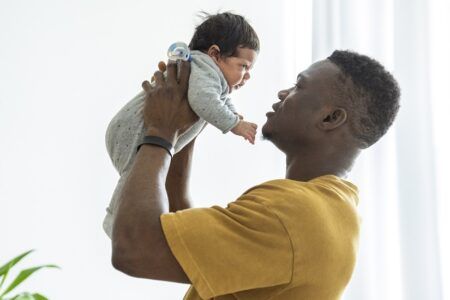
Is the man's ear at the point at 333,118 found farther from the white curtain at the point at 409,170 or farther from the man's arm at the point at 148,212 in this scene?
the white curtain at the point at 409,170

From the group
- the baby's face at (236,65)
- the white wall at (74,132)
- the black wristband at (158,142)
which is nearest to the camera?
the black wristband at (158,142)

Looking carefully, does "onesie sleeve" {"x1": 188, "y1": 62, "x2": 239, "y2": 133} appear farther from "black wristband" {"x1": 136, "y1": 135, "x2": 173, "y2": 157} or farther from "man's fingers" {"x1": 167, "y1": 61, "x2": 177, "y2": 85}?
"black wristband" {"x1": 136, "y1": 135, "x2": 173, "y2": 157}

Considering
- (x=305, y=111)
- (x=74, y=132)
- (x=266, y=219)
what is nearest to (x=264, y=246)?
(x=266, y=219)

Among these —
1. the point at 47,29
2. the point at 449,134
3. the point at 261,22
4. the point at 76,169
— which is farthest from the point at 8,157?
the point at 449,134

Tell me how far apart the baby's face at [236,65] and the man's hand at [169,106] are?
0.12 meters

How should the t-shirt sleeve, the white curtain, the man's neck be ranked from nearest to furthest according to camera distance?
the t-shirt sleeve
the man's neck
the white curtain

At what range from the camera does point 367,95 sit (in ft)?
4.48

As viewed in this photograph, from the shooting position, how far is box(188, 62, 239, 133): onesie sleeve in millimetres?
1351

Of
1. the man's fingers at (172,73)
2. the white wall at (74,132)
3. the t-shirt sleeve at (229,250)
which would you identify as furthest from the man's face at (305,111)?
the white wall at (74,132)

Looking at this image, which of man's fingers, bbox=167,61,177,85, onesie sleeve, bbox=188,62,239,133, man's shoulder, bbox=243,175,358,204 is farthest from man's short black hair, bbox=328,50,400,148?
man's fingers, bbox=167,61,177,85

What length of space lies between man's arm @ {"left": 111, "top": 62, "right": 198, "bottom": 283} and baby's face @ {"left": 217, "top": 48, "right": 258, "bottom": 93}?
0.25 m

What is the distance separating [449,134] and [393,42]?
16.3 inches

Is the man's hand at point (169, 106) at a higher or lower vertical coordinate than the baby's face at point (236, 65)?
lower

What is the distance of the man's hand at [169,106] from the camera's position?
4.15 ft
